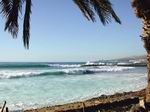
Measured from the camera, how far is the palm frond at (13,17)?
9898mm

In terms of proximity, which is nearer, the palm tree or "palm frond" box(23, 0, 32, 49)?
the palm tree

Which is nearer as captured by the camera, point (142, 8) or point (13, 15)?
point (142, 8)

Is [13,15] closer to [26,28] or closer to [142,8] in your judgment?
[26,28]

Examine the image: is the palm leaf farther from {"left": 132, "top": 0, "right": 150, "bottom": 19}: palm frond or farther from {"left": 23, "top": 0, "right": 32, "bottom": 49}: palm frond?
{"left": 132, "top": 0, "right": 150, "bottom": 19}: palm frond

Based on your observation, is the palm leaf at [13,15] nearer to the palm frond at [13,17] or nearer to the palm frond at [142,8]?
the palm frond at [13,17]

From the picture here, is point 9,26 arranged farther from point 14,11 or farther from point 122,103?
point 122,103

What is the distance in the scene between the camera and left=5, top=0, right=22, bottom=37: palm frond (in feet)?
32.5

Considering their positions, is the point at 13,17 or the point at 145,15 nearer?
the point at 145,15

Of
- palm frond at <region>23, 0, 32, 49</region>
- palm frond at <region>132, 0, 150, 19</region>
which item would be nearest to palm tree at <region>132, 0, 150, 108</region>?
palm frond at <region>132, 0, 150, 19</region>

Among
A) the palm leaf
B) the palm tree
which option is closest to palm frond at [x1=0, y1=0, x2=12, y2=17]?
the palm leaf

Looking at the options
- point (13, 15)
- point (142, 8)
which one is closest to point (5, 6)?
point (13, 15)

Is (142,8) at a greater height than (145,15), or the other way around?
(142,8)

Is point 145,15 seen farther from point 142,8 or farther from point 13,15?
point 13,15

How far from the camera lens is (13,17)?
400 inches
